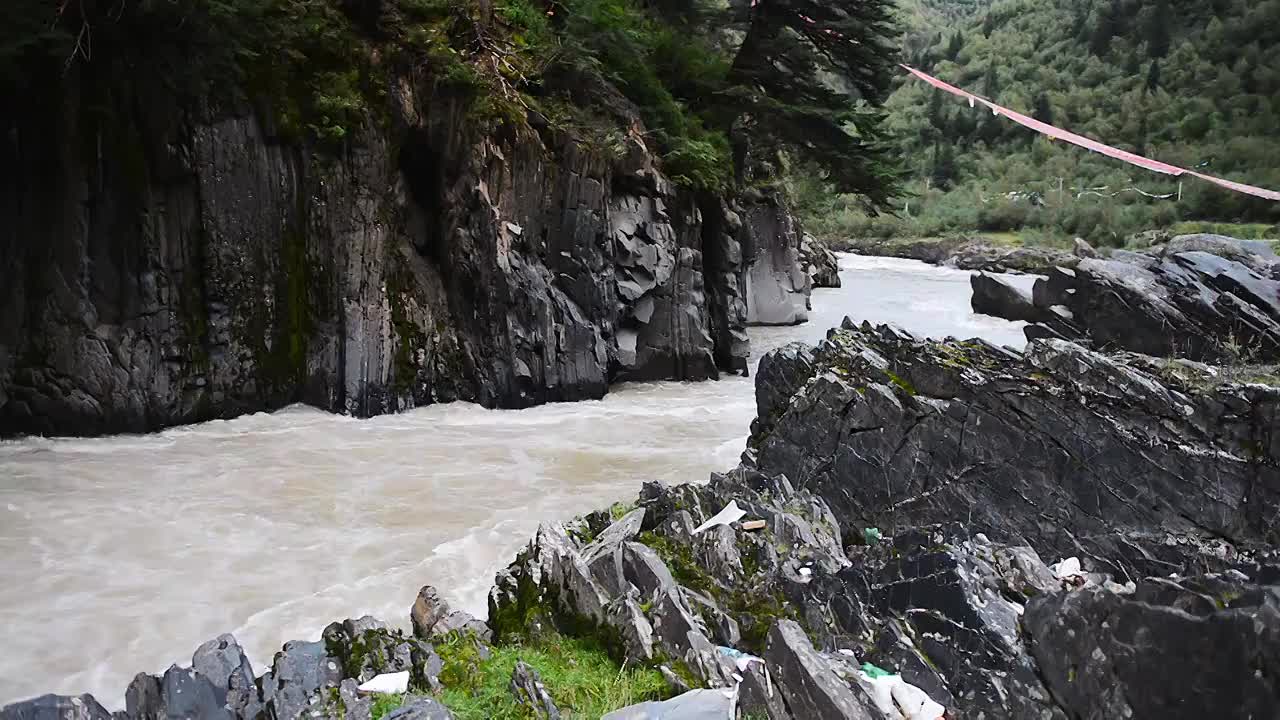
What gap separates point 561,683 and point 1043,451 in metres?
5.72

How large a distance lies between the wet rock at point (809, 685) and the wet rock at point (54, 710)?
381cm

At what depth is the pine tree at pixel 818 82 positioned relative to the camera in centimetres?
1881

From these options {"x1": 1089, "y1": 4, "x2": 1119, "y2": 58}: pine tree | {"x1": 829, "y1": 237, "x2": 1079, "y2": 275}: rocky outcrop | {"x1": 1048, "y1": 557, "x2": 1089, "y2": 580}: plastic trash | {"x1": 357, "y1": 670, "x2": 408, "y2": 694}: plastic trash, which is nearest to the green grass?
{"x1": 357, "y1": 670, "x2": 408, "y2": 694}: plastic trash

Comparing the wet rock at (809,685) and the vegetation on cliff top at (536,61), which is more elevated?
the vegetation on cliff top at (536,61)

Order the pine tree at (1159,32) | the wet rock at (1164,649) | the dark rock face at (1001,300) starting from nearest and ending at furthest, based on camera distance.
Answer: the wet rock at (1164,649)
the dark rock face at (1001,300)
the pine tree at (1159,32)

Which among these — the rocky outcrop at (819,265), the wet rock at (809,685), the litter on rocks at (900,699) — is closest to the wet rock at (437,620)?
the wet rock at (809,685)

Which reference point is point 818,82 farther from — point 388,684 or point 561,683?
point 388,684

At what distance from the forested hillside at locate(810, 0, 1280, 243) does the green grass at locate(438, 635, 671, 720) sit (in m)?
34.3

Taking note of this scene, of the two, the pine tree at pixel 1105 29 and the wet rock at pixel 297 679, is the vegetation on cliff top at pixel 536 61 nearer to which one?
the wet rock at pixel 297 679

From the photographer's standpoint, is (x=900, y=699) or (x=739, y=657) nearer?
(x=900, y=699)

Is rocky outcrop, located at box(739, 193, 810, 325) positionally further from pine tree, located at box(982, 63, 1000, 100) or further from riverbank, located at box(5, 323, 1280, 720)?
pine tree, located at box(982, 63, 1000, 100)

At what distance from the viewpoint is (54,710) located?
4586 mm

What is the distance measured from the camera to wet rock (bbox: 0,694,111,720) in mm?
4555

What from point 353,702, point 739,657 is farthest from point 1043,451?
point 353,702
